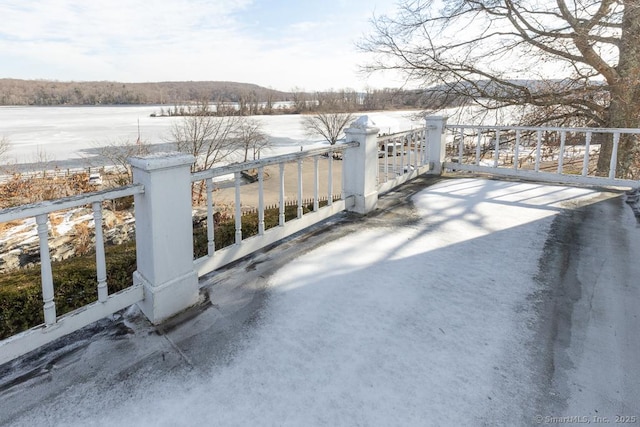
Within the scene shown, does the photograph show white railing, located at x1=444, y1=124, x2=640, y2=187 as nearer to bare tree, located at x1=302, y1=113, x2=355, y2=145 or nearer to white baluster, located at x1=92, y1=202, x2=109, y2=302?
white baluster, located at x1=92, y1=202, x2=109, y2=302

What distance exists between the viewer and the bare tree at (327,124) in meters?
43.5

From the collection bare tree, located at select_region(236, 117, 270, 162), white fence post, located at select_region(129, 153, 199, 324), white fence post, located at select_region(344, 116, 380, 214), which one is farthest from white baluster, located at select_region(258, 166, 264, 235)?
bare tree, located at select_region(236, 117, 270, 162)

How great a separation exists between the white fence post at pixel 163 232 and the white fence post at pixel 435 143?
435cm

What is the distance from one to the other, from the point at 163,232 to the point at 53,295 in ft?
1.82

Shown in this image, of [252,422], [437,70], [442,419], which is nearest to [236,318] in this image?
[252,422]

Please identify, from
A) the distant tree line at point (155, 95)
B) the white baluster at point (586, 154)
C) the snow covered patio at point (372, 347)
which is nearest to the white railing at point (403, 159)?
the snow covered patio at point (372, 347)

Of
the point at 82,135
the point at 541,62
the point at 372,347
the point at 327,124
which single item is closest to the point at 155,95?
the point at 82,135

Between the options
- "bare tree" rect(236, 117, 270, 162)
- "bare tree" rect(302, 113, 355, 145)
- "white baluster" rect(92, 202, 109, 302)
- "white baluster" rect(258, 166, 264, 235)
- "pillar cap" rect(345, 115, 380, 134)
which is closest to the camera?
"white baluster" rect(92, 202, 109, 302)

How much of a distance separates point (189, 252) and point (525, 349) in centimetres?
176

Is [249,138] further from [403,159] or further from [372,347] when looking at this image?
[372,347]

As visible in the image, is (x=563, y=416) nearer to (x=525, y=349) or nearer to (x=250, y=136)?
(x=525, y=349)

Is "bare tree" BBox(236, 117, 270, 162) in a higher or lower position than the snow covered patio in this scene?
higher

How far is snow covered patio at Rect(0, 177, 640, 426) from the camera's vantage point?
4.98 feet

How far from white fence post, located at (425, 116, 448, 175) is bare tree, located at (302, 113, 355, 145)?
36900mm
